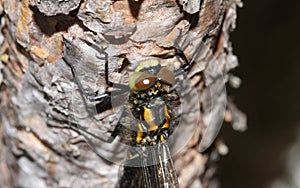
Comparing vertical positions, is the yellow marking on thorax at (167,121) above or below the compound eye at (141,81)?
below

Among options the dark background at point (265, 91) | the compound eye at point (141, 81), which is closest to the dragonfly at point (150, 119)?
the compound eye at point (141, 81)

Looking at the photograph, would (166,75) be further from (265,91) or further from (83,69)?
(265,91)

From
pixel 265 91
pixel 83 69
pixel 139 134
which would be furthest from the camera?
pixel 265 91

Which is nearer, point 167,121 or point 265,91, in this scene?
point 167,121

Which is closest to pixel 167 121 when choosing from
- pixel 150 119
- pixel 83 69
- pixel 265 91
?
pixel 150 119

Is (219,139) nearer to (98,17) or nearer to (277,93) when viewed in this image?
(277,93)

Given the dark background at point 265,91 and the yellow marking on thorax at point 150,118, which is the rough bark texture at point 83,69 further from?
the dark background at point 265,91

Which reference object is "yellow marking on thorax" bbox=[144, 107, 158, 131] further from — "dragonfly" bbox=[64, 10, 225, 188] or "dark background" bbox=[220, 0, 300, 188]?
"dark background" bbox=[220, 0, 300, 188]

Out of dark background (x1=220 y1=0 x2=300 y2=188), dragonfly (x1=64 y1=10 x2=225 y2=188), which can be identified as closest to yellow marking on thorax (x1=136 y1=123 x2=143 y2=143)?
dragonfly (x1=64 y1=10 x2=225 y2=188)
